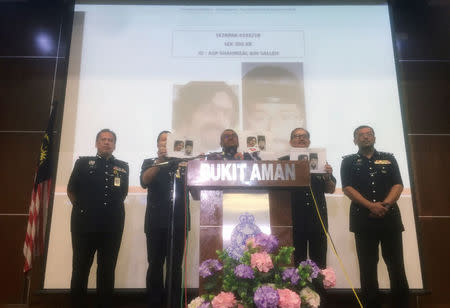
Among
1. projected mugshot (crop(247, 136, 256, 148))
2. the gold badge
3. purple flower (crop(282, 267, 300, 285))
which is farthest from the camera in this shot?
the gold badge

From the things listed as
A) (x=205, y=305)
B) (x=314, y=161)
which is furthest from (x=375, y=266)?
(x=205, y=305)

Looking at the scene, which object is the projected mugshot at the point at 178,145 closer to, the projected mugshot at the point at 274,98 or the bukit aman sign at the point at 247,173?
the bukit aman sign at the point at 247,173

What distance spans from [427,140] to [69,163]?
345 centimetres

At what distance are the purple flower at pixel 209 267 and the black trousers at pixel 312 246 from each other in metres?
1.11

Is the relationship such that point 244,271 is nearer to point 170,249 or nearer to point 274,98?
point 170,249

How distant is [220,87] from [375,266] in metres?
2.02

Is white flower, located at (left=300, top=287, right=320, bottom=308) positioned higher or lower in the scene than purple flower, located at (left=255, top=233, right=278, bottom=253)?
lower

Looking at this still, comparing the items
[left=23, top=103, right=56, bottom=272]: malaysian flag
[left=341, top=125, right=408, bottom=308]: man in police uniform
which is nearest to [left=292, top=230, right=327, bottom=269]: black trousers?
[left=341, top=125, right=408, bottom=308]: man in police uniform

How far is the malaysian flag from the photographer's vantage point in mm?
2990

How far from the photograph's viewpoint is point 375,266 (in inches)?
105

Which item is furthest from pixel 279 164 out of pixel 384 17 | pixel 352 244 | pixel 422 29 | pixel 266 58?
pixel 422 29

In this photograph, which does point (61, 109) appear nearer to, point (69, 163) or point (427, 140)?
point (69, 163)

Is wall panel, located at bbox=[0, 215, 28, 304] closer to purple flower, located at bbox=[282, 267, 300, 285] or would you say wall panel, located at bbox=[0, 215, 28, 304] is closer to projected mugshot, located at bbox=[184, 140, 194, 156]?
projected mugshot, located at bbox=[184, 140, 194, 156]

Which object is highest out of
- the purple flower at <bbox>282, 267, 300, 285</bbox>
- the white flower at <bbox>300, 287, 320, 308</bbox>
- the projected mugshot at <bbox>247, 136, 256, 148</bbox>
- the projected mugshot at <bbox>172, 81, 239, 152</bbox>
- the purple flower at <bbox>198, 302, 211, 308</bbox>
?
the projected mugshot at <bbox>172, 81, 239, 152</bbox>
